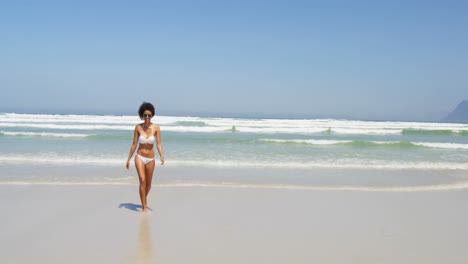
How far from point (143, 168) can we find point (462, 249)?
163 inches

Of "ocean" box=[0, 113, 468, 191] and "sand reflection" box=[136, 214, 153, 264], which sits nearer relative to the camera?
"sand reflection" box=[136, 214, 153, 264]

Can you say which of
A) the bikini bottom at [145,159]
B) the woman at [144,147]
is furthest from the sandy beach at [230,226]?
the bikini bottom at [145,159]

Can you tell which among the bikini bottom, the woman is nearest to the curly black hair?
the woman

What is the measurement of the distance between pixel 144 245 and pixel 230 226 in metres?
1.22

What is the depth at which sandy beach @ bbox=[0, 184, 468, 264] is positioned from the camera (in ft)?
13.9

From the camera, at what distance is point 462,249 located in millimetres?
4543

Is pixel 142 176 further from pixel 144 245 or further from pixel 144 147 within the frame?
pixel 144 245

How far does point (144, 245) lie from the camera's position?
14.8 ft

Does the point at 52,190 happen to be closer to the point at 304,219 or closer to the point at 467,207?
the point at 304,219

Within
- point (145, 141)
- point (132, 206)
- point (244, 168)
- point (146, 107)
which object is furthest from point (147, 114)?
point (244, 168)

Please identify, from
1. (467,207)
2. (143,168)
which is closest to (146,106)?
(143,168)

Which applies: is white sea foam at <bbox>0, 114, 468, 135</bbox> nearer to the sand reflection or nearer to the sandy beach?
the sandy beach

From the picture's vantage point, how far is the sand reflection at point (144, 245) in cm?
408

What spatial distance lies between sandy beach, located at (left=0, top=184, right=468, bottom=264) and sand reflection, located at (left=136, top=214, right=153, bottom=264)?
0.01 meters
